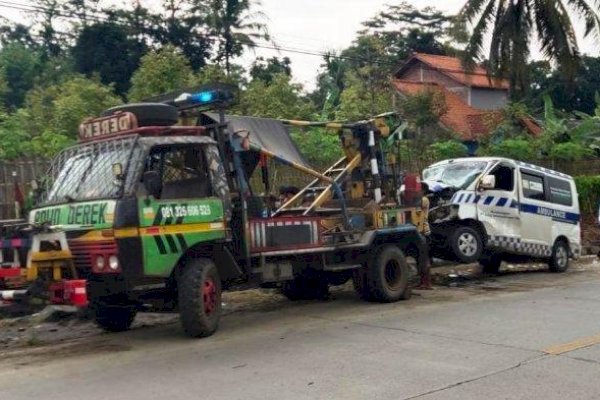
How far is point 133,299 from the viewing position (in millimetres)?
8234

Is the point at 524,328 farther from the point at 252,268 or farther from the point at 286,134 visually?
the point at 286,134

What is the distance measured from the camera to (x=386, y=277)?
11.0 meters

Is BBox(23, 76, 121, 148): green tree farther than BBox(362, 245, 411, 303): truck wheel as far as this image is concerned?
Yes

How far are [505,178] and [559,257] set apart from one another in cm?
239

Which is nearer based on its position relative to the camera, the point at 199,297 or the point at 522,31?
the point at 199,297

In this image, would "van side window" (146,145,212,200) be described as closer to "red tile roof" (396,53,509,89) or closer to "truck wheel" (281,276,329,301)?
"truck wheel" (281,276,329,301)

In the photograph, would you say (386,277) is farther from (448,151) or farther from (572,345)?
(448,151)

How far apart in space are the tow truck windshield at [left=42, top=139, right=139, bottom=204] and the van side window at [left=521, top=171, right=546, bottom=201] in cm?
864

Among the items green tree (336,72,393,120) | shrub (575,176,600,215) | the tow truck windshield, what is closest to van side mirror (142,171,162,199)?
the tow truck windshield

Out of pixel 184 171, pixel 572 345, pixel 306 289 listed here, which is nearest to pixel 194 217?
pixel 184 171

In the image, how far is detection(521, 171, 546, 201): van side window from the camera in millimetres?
14227

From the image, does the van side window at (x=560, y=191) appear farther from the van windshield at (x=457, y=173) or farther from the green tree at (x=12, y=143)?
the green tree at (x=12, y=143)

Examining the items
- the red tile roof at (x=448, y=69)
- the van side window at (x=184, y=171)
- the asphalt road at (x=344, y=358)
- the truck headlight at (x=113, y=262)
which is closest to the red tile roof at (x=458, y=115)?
the red tile roof at (x=448, y=69)

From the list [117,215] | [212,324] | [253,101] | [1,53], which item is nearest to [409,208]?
[212,324]
